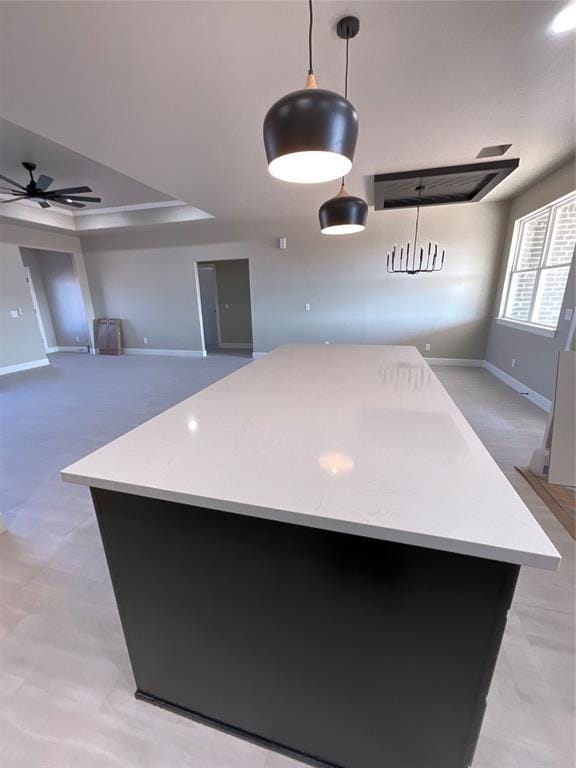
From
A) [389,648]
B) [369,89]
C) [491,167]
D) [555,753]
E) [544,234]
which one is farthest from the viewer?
[544,234]

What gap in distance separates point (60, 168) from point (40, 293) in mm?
4968

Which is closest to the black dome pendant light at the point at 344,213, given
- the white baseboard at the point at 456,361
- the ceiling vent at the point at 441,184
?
the ceiling vent at the point at 441,184

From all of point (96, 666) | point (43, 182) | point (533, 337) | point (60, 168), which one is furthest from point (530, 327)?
point (60, 168)

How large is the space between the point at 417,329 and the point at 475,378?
1.34 m

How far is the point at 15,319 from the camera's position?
20.5 feet

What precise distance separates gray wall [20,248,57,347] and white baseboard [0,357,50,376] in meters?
1.77

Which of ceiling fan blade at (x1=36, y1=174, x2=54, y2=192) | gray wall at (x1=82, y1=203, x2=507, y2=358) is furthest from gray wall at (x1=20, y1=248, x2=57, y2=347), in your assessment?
ceiling fan blade at (x1=36, y1=174, x2=54, y2=192)

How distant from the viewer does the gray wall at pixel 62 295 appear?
25.1 ft

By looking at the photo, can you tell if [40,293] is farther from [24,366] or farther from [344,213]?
[344,213]

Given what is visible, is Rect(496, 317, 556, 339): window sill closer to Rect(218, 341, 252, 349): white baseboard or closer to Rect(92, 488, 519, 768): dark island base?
Rect(92, 488, 519, 768): dark island base

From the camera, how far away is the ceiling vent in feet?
11.7

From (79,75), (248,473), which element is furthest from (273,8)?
(248,473)

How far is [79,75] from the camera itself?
200 cm

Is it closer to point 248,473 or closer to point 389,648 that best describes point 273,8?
point 248,473
